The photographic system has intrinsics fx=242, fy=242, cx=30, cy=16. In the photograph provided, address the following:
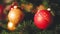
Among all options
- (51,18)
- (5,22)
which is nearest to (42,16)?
(51,18)

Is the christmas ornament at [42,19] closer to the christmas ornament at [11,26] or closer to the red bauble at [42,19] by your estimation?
the red bauble at [42,19]

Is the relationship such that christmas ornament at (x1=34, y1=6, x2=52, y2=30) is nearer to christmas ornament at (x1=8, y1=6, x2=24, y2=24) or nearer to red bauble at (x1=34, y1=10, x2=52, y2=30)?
red bauble at (x1=34, y1=10, x2=52, y2=30)

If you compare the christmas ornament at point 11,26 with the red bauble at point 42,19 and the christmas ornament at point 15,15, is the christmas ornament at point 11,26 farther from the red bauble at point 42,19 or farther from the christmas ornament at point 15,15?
the red bauble at point 42,19

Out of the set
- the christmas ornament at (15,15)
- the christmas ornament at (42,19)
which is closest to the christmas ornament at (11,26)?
the christmas ornament at (15,15)

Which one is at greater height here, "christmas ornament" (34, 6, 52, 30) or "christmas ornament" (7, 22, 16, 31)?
"christmas ornament" (34, 6, 52, 30)

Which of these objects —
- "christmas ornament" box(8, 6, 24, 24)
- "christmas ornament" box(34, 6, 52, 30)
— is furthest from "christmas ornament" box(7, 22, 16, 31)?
"christmas ornament" box(34, 6, 52, 30)

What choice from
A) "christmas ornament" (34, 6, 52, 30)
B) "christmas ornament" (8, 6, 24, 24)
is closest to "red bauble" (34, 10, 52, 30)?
"christmas ornament" (34, 6, 52, 30)

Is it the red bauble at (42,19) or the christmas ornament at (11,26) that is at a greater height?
the red bauble at (42,19)
